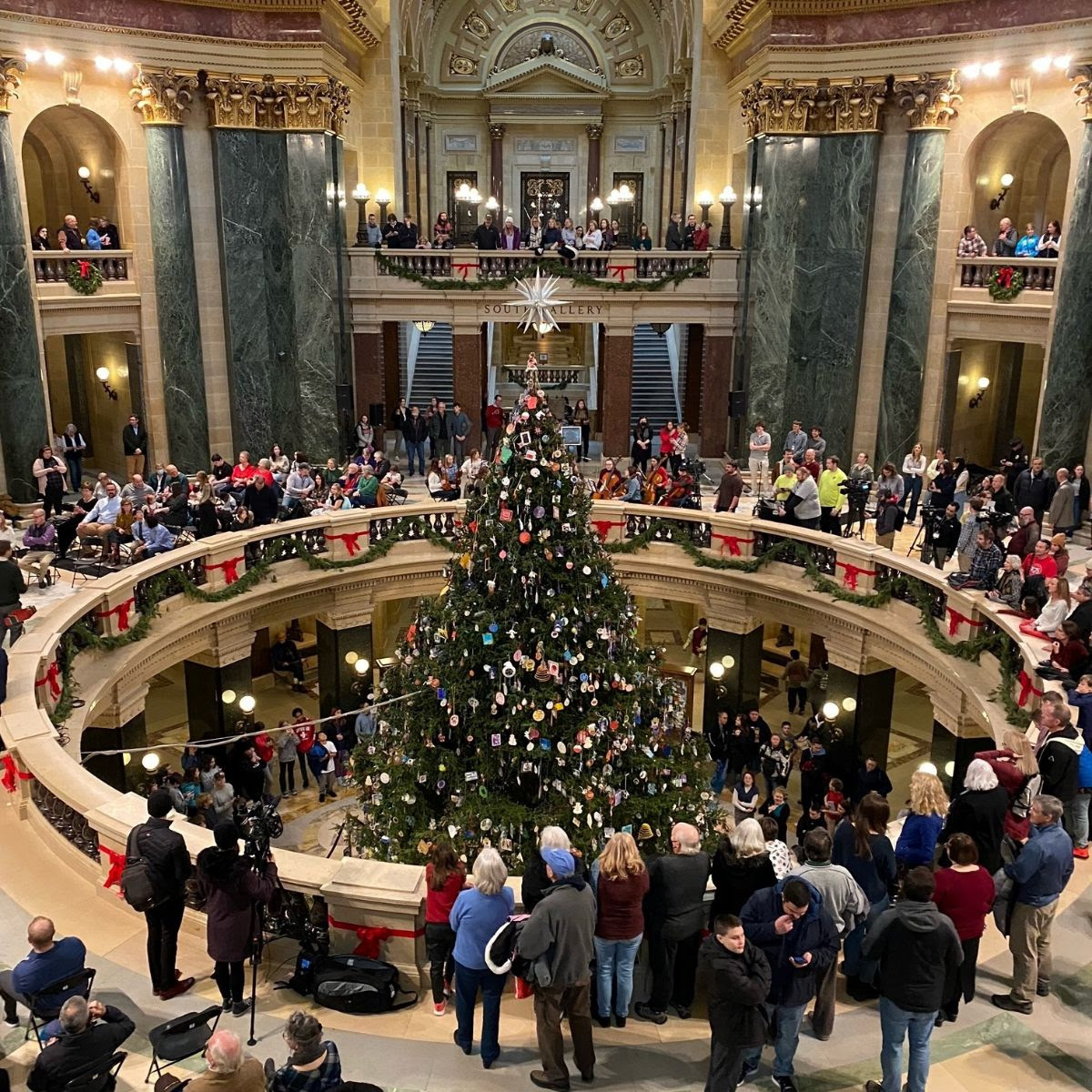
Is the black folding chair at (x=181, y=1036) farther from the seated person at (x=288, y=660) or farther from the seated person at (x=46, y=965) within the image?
the seated person at (x=288, y=660)

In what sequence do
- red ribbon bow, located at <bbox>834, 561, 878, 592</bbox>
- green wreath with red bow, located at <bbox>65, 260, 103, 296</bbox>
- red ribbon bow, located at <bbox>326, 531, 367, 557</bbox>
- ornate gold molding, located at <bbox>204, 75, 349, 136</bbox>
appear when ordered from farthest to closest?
ornate gold molding, located at <bbox>204, 75, 349, 136</bbox>
green wreath with red bow, located at <bbox>65, 260, 103, 296</bbox>
red ribbon bow, located at <bbox>326, 531, 367, 557</bbox>
red ribbon bow, located at <bbox>834, 561, 878, 592</bbox>

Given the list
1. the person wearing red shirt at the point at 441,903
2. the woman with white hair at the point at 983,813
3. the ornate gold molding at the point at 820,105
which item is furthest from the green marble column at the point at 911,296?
the person wearing red shirt at the point at 441,903

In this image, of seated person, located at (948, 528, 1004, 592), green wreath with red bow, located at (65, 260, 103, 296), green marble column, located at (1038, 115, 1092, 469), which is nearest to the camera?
seated person, located at (948, 528, 1004, 592)

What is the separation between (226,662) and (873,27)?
15.9 metres

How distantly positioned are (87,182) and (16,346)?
5.34 meters

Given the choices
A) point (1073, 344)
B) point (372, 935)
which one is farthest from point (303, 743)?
point (1073, 344)

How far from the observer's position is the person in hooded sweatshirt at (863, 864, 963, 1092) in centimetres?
512

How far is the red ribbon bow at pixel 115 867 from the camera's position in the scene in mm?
6855

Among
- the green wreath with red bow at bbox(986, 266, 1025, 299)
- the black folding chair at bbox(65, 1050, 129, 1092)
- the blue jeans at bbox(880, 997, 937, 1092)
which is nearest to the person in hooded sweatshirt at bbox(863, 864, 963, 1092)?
the blue jeans at bbox(880, 997, 937, 1092)

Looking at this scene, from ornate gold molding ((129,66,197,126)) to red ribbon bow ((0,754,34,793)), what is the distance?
48.3 feet

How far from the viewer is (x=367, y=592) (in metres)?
16.4

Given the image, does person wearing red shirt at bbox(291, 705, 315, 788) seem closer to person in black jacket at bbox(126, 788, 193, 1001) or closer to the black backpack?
person in black jacket at bbox(126, 788, 193, 1001)

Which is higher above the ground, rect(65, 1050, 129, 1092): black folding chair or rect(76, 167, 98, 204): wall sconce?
rect(76, 167, 98, 204): wall sconce

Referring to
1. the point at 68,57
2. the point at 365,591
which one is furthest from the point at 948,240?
the point at 68,57
